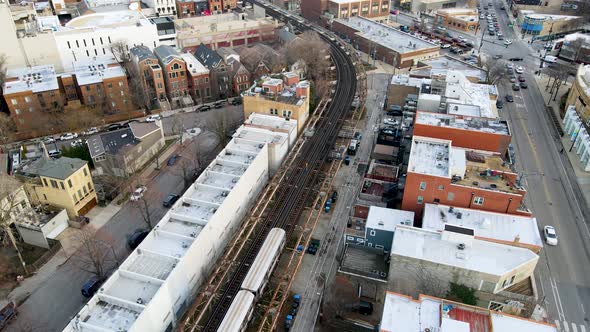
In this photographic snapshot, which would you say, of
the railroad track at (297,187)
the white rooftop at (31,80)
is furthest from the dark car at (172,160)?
the white rooftop at (31,80)

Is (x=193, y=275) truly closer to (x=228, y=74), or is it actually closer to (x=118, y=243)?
(x=118, y=243)

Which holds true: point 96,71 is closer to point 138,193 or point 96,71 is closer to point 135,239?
point 138,193

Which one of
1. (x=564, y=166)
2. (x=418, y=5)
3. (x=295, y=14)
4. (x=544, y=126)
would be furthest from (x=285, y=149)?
(x=418, y=5)

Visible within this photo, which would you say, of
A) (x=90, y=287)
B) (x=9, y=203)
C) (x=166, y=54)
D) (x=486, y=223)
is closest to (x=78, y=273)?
(x=90, y=287)

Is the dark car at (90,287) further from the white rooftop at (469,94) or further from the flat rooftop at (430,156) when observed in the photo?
the white rooftop at (469,94)

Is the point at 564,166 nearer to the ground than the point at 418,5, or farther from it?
nearer to the ground

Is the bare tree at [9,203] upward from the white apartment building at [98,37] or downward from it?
downward

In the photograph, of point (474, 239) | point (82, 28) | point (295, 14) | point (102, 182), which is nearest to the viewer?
point (474, 239)
